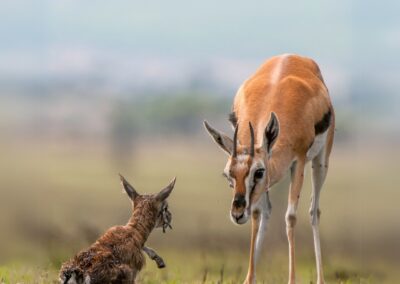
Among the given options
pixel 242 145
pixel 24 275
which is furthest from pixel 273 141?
pixel 24 275

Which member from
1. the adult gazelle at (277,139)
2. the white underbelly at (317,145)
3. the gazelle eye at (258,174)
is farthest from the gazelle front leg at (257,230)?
the gazelle eye at (258,174)

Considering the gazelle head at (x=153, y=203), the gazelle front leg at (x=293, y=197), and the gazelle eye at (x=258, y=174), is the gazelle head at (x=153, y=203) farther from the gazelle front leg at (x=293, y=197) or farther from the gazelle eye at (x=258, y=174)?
the gazelle front leg at (x=293, y=197)

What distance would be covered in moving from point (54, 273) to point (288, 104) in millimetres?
4059

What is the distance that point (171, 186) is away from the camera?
1534cm

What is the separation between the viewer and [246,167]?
15.5m

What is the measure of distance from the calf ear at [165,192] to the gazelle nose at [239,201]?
80 cm

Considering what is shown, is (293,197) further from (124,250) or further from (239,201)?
(124,250)

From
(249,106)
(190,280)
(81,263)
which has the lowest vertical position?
(190,280)

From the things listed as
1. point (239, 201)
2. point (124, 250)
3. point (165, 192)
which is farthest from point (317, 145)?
point (124, 250)

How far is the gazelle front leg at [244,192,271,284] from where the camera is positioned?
17.3 m

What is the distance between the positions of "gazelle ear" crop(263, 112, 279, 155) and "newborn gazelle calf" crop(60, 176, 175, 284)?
5.07 feet

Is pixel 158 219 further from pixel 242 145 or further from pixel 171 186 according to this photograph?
pixel 242 145

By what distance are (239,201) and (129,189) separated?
141 cm

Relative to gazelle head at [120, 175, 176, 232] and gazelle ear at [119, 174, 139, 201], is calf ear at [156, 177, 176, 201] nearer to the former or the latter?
gazelle head at [120, 175, 176, 232]
